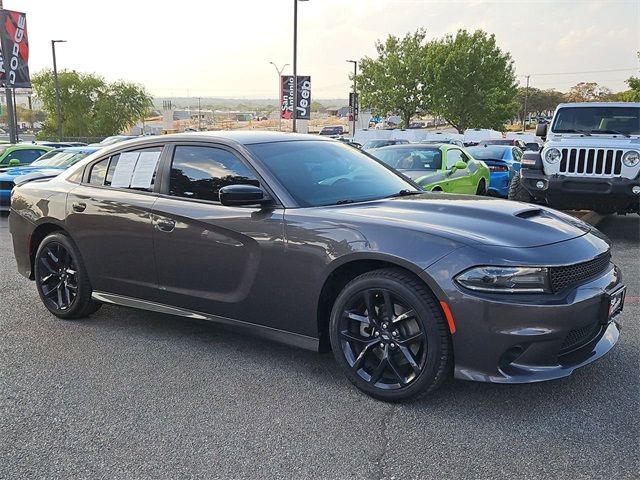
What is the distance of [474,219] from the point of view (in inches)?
131

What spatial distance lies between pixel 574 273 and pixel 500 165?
10.6 metres

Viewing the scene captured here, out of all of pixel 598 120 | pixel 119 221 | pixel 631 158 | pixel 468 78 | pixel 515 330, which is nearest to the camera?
pixel 515 330

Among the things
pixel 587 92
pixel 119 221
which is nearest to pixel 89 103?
pixel 119 221

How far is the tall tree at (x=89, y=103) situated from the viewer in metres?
43.4

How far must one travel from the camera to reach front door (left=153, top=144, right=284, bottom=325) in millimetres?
3619

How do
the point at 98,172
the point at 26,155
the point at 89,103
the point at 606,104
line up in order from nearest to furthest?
the point at 98,172
the point at 606,104
the point at 26,155
the point at 89,103

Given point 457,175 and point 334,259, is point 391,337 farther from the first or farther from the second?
point 457,175

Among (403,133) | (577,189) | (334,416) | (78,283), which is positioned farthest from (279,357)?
(403,133)

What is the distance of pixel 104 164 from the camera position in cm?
468

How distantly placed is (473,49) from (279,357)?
48.3 metres

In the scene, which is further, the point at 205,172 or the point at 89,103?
the point at 89,103

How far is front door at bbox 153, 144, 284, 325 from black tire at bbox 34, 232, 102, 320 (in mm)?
957

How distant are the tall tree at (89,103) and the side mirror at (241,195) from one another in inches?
1779

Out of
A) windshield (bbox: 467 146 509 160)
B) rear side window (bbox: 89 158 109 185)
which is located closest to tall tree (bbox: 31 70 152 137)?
windshield (bbox: 467 146 509 160)
